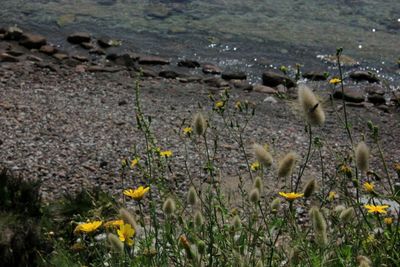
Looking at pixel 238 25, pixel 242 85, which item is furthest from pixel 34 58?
pixel 238 25

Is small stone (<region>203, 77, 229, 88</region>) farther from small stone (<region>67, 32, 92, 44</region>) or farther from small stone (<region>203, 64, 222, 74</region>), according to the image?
small stone (<region>67, 32, 92, 44</region>)

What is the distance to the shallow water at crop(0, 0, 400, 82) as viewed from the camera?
1201cm

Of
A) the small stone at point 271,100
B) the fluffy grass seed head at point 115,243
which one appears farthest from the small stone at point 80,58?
the fluffy grass seed head at point 115,243

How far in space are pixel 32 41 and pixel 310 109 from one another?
380 inches

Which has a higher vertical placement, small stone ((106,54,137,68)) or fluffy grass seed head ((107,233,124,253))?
fluffy grass seed head ((107,233,124,253))

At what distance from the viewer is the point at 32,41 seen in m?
11.3

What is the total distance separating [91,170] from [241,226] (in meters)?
3.22

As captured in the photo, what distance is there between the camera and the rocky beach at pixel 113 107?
6.28 meters

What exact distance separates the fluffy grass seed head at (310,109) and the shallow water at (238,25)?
9095 mm

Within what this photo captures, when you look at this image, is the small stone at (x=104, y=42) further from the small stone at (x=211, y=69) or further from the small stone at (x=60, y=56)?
the small stone at (x=211, y=69)

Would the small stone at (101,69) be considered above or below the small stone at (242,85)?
above

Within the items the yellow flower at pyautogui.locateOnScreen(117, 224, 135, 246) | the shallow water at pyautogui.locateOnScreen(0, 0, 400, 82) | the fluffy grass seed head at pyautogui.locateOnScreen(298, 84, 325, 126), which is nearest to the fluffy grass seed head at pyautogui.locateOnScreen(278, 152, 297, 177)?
the fluffy grass seed head at pyautogui.locateOnScreen(298, 84, 325, 126)

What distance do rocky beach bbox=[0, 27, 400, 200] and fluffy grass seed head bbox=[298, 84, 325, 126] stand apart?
5.12 feet

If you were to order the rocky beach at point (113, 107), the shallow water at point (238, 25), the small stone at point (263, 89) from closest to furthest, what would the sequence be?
the rocky beach at point (113, 107), the small stone at point (263, 89), the shallow water at point (238, 25)
